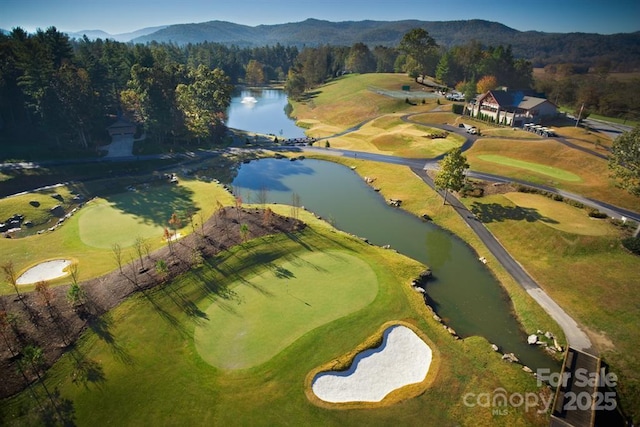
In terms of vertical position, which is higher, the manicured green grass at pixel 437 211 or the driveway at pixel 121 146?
the driveway at pixel 121 146

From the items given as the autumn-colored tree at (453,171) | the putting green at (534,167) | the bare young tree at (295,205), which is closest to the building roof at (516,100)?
the putting green at (534,167)

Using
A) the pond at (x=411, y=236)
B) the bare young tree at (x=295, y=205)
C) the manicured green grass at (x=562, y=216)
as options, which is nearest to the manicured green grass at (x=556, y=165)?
the manicured green grass at (x=562, y=216)

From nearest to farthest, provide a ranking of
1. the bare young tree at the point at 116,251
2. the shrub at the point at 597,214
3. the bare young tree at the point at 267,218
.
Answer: the bare young tree at the point at 116,251
the bare young tree at the point at 267,218
the shrub at the point at 597,214

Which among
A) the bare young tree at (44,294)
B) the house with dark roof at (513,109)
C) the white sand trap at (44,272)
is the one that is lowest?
the white sand trap at (44,272)

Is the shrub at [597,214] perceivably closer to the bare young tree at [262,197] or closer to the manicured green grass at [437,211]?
the manicured green grass at [437,211]

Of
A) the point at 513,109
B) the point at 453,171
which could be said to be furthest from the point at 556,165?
the point at 513,109

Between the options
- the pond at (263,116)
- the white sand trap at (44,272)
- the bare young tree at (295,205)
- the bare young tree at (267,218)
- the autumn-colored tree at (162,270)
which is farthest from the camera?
the pond at (263,116)

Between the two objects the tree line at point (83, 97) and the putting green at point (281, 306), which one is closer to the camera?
the putting green at point (281, 306)

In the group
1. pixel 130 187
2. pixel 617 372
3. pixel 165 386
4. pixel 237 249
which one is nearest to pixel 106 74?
pixel 130 187
